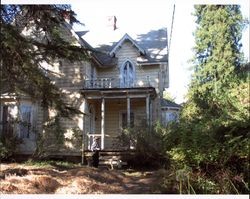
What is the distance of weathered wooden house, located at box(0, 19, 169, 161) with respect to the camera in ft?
20.0

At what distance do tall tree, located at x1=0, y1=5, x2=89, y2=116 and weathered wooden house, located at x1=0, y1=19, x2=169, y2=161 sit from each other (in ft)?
0.63

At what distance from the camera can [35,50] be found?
609 centimetres

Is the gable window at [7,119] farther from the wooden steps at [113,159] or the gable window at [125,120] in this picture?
the gable window at [125,120]

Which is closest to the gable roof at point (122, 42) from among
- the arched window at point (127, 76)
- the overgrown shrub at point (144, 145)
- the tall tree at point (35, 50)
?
the arched window at point (127, 76)

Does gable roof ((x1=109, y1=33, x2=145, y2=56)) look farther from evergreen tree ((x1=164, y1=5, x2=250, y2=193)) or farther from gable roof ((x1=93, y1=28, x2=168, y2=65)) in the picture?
evergreen tree ((x1=164, y1=5, x2=250, y2=193))

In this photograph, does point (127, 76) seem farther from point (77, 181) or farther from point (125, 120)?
point (77, 181)

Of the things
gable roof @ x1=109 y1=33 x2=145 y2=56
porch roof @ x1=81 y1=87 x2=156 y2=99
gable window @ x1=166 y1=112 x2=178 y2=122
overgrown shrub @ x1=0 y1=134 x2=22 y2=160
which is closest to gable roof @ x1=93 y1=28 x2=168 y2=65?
gable roof @ x1=109 y1=33 x2=145 y2=56

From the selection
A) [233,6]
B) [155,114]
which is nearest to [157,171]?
[155,114]

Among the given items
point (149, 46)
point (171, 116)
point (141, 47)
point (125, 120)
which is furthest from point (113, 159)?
point (149, 46)

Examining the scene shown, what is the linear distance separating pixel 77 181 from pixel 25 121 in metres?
1.71

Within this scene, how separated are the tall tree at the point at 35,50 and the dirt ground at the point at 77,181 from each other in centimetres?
107
